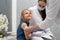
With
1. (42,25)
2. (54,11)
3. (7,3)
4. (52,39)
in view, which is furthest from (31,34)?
(7,3)

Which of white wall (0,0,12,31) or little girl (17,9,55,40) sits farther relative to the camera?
white wall (0,0,12,31)

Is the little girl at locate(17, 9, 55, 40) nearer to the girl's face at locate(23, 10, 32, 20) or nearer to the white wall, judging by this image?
Result: the girl's face at locate(23, 10, 32, 20)

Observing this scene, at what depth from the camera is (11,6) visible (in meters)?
2.43

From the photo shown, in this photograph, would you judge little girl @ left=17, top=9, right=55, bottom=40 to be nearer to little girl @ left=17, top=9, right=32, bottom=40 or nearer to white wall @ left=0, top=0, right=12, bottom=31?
little girl @ left=17, top=9, right=32, bottom=40

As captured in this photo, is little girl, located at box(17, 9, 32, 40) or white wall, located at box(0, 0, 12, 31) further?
white wall, located at box(0, 0, 12, 31)

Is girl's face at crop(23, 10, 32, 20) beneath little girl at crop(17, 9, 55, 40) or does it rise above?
above

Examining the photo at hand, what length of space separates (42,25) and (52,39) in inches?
19.3

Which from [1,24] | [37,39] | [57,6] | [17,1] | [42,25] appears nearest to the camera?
[57,6]

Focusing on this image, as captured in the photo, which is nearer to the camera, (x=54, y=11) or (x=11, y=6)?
(x=54, y=11)

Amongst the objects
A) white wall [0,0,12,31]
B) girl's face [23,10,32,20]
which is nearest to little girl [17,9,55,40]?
girl's face [23,10,32,20]

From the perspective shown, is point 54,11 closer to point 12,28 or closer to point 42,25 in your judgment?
point 42,25

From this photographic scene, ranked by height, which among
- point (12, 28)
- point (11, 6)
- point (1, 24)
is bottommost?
point (12, 28)

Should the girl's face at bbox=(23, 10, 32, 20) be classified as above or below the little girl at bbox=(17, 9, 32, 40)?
above

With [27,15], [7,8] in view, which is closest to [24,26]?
[27,15]
